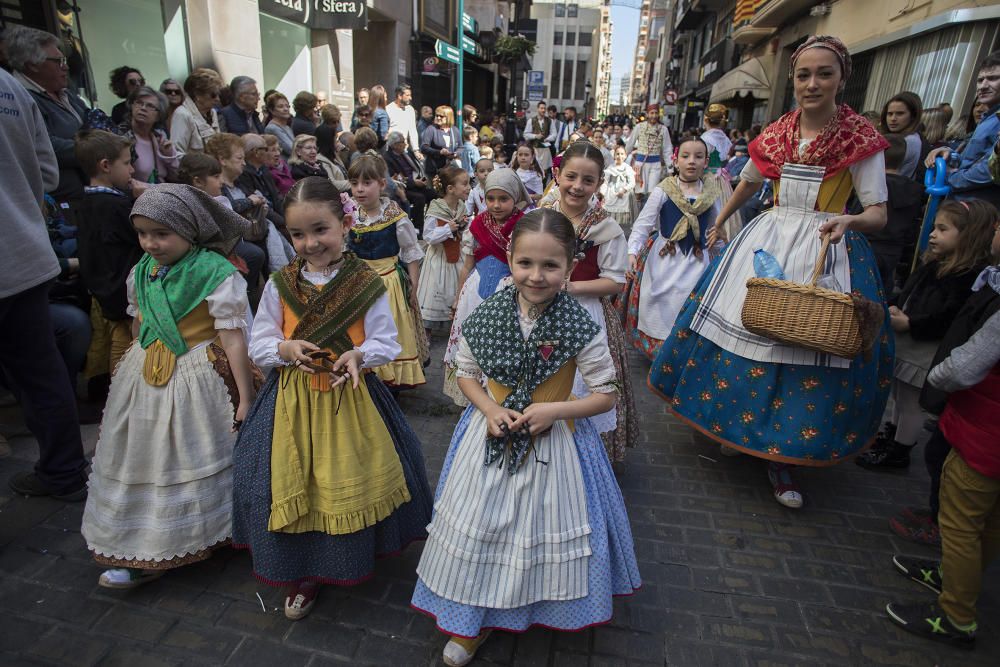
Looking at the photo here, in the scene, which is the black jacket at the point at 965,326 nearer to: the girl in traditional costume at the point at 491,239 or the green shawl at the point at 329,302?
the girl in traditional costume at the point at 491,239

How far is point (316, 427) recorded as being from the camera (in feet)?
7.86

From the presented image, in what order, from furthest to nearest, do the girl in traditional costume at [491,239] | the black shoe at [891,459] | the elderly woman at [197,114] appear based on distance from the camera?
the elderly woman at [197,114], the black shoe at [891,459], the girl in traditional costume at [491,239]

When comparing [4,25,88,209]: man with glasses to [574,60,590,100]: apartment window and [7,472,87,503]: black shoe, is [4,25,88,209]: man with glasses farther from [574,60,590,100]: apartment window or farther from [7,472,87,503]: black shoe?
[574,60,590,100]: apartment window

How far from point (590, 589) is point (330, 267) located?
1.68m

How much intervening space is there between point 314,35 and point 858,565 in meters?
12.4

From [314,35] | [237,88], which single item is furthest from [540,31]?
[237,88]

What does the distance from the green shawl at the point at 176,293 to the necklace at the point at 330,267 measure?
0.45 m

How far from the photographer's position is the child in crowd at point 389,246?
4.40 meters

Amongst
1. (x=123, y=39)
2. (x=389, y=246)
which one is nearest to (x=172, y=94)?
(x=123, y=39)

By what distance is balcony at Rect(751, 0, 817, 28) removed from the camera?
54.1 ft

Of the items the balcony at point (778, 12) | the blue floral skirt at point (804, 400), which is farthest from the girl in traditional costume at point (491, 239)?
the balcony at point (778, 12)

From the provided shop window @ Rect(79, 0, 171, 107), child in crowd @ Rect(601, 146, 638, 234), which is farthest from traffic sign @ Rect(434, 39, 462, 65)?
shop window @ Rect(79, 0, 171, 107)

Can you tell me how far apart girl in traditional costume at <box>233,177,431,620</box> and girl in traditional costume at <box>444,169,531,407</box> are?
123 cm

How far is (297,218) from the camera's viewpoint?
7.64 ft
